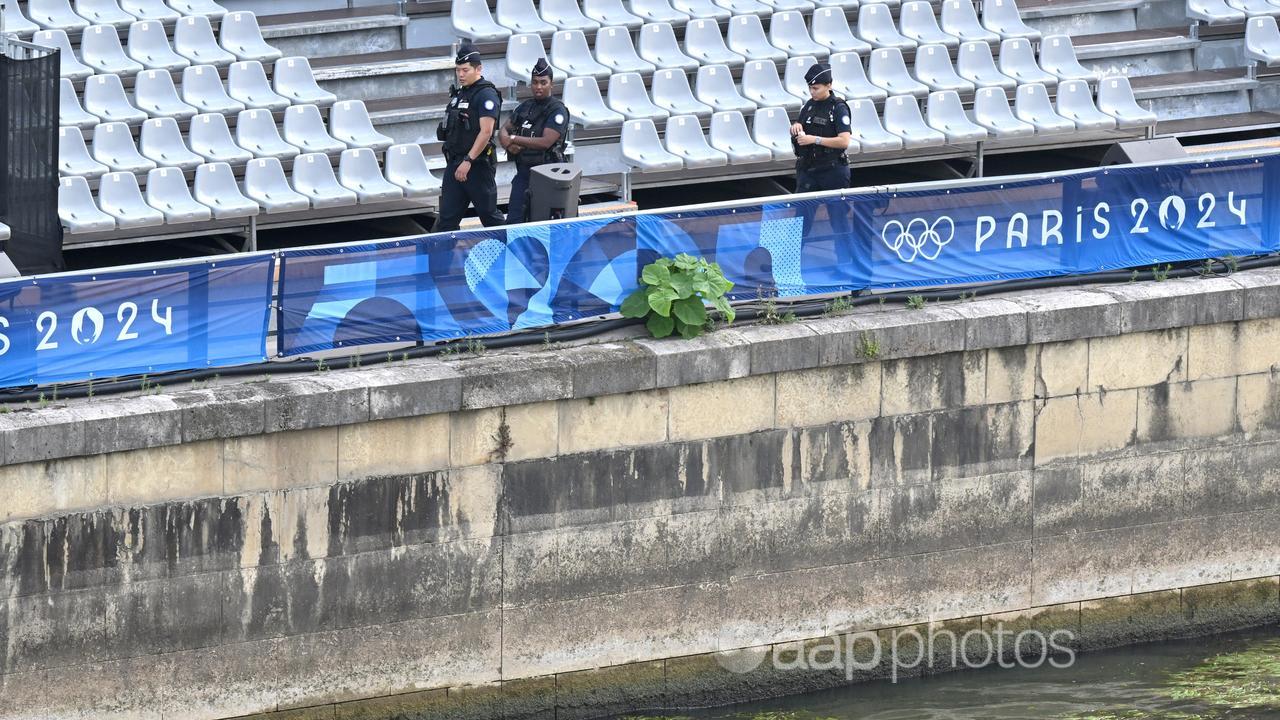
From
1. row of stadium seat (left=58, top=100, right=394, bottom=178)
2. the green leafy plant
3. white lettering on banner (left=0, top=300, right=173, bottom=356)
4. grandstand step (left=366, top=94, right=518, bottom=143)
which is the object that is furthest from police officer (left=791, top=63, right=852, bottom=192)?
white lettering on banner (left=0, top=300, right=173, bottom=356)

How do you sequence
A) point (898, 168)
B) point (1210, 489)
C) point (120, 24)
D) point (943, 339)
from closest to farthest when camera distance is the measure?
1. point (943, 339)
2. point (1210, 489)
3. point (120, 24)
4. point (898, 168)

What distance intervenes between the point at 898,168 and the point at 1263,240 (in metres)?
3.78

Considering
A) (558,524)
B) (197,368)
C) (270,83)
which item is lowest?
(558,524)

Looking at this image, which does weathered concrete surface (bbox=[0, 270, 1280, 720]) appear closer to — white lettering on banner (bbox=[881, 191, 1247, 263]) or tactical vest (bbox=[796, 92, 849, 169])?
white lettering on banner (bbox=[881, 191, 1247, 263])

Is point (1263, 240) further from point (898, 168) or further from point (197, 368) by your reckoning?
point (197, 368)

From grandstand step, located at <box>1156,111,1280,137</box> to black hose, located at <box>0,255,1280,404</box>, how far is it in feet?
12.7

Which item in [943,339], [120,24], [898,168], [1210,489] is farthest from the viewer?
[898,168]

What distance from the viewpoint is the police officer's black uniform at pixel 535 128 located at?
50.1 ft

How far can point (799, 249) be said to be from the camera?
1425 centimetres

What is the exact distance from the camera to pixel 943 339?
14.2 meters

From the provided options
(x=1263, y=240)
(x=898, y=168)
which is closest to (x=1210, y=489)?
(x=1263, y=240)

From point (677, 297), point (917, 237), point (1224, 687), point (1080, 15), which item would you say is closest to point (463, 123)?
point (677, 297)

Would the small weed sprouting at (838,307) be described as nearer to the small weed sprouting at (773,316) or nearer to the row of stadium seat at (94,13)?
the small weed sprouting at (773,316)

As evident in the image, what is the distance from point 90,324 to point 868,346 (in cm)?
466
